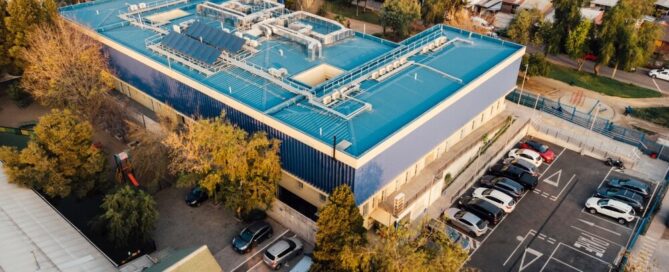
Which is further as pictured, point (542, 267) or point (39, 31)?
point (39, 31)

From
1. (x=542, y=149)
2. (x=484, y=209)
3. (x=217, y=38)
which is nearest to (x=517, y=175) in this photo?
(x=542, y=149)

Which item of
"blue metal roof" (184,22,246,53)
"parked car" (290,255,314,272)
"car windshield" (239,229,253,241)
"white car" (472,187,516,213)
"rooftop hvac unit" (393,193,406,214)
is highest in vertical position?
"blue metal roof" (184,22,246,53)

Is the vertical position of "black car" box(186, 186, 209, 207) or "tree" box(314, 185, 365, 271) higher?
"tree" box(314, 185, 365, 271)

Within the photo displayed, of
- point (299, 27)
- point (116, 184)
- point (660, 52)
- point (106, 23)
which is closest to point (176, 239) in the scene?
point (116, 184)

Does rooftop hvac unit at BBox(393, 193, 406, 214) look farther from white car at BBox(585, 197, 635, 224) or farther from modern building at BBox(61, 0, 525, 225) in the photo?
white car at BBox(585, 197, 635, 224)

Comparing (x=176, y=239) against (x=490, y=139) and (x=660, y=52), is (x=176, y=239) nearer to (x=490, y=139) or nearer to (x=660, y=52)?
A: (x=490, y=139)

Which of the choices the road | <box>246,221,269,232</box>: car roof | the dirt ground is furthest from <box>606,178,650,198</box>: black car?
<box>246,221,269,232</box>: car roof
